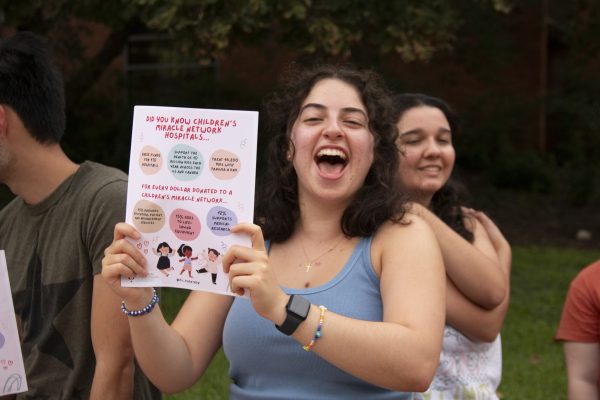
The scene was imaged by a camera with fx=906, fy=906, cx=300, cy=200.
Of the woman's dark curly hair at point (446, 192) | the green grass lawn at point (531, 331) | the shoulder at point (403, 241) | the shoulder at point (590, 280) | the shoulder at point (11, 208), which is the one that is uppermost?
the woman's dark curly hair at point (446, 192)

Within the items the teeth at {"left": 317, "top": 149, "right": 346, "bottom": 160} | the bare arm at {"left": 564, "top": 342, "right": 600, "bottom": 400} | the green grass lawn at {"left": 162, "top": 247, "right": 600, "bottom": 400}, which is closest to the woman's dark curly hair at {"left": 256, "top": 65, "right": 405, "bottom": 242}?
the teeth at {"left": 317, "top": 149, "right": 346, "bottom": 160}

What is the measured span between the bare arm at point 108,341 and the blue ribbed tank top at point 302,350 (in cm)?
35

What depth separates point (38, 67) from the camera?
285 centimetres

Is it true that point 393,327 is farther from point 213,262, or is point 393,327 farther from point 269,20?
point 269,20

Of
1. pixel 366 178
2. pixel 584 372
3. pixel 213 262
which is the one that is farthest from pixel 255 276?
pixel 584 372

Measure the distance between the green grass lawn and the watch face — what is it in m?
3.97

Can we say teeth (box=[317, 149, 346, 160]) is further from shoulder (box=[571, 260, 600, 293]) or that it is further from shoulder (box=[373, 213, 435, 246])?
shoulder (box=[571, 260, 600, 293])

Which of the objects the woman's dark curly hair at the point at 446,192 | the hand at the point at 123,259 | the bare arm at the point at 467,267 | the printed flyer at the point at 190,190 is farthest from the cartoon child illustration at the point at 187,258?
the woman's dark curly hair at the point at 446,192

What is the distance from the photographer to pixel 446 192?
352 cm

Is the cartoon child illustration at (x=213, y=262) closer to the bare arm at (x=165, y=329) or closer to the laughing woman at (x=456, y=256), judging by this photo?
the bare arm at (x=165, y=329)

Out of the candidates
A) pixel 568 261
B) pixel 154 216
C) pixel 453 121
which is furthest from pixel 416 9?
pixel 154 216

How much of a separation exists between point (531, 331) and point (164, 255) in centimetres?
645

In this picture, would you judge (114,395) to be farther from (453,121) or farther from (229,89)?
(229,89)

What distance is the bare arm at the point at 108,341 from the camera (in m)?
2.65
